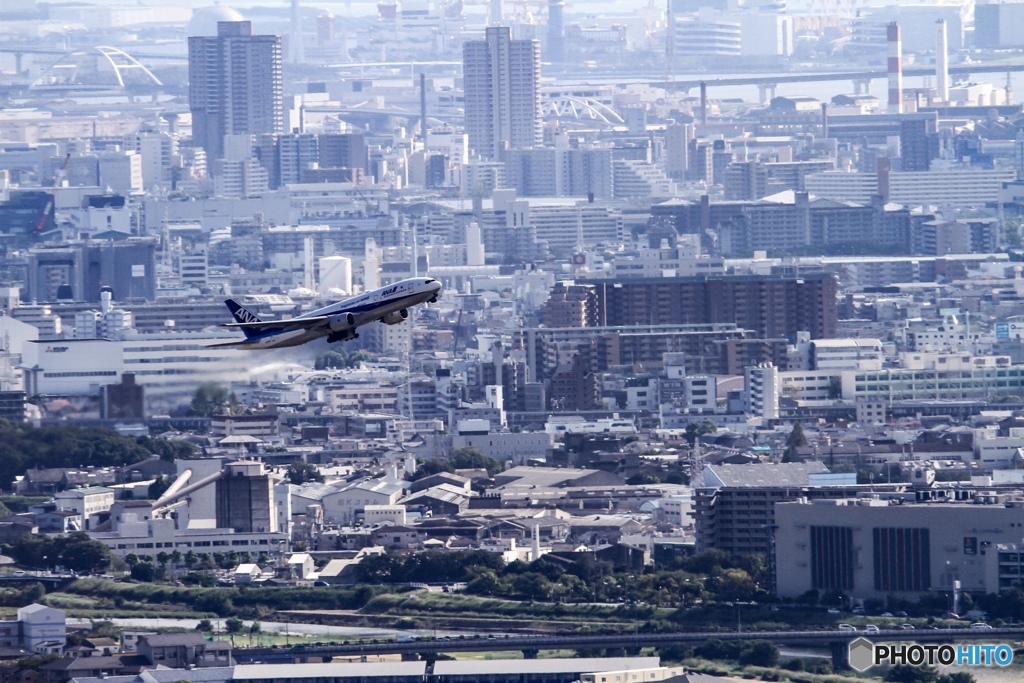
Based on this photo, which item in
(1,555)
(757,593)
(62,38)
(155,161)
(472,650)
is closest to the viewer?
(472,650)

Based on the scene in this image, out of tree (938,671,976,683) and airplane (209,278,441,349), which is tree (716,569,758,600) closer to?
tree (938,671,976,683)

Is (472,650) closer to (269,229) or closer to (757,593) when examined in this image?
(757,593)

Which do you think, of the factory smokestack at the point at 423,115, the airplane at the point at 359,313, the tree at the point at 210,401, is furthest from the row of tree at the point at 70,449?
the factory smokestack at the point at 423,115

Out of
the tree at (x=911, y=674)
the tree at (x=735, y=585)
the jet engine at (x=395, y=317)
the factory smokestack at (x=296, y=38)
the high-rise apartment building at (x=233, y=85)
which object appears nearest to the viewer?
the jet engine at (x=395, y=317)

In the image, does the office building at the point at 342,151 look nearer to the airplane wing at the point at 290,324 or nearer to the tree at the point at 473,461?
the tree at the point at 473,461

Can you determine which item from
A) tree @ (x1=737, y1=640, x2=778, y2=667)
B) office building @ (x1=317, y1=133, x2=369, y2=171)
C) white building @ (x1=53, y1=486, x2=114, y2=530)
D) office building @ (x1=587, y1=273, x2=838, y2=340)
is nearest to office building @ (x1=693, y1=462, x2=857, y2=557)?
tree @ (x1=737, y1=640, x2=778, y2=667)

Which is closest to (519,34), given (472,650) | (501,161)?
(501,161)
